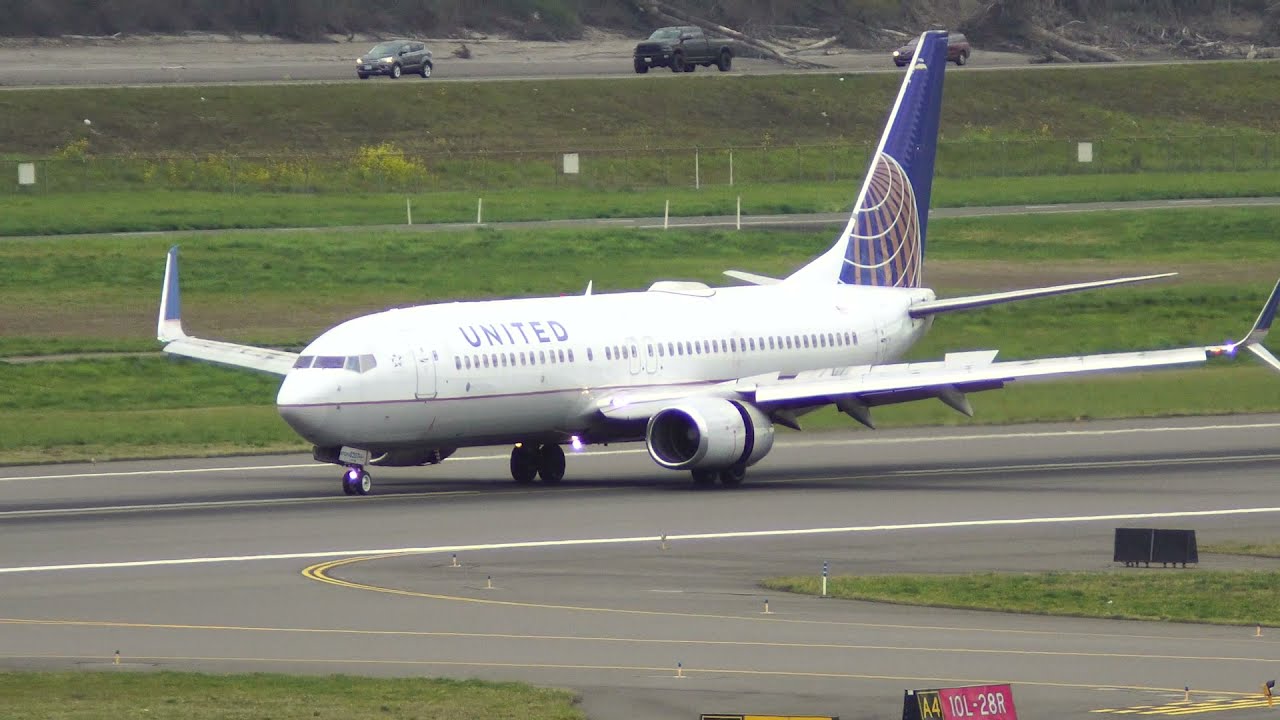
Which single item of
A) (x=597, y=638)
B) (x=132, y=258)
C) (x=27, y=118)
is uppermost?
(x=27, y=118)

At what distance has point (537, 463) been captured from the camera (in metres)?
46.2

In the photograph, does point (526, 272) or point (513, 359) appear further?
point (526, 272)

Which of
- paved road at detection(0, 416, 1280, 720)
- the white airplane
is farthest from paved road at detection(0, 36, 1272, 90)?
paved road at detection(0, 416, 1280, 720)

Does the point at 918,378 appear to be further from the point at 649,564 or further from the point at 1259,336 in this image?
the point at 649,564

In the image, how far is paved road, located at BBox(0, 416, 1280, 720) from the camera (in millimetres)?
25344

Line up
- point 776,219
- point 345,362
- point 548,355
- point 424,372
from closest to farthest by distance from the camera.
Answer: point 345,362, point 424,372, point 548,355, point 776,219

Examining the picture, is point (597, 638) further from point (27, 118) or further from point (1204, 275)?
point (27, 118)

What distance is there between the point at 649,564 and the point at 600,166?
2536 inches

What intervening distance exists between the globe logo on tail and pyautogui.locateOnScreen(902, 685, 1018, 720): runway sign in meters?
32.0

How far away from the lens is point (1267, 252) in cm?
8212

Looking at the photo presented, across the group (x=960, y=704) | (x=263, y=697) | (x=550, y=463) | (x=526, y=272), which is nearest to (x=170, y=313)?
(x=550, y=463)

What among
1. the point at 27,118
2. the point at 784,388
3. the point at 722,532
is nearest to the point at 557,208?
the point at 27,118

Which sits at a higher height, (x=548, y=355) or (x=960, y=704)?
(x=548, y=355)

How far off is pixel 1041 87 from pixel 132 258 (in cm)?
5615
